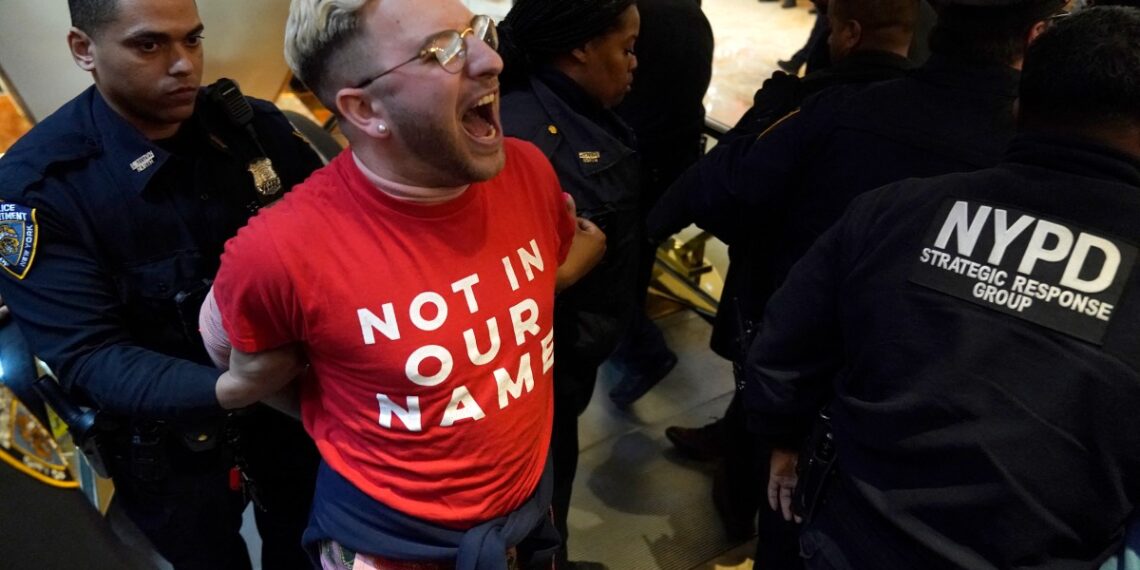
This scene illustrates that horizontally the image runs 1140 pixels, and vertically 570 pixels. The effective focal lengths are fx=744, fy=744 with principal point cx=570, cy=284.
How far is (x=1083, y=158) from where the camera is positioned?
3.41 ft

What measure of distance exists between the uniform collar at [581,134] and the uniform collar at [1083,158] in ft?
2.57

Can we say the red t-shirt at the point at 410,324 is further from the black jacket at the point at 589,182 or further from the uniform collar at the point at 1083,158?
the uniform collar at the point at 1083,158

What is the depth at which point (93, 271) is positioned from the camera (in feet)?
4.33

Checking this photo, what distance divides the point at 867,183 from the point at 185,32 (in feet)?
4.48

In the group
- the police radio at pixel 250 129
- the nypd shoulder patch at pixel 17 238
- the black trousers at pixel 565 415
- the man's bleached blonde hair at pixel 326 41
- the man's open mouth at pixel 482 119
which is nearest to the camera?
the man's bleached blonde hair at pixel 326 41

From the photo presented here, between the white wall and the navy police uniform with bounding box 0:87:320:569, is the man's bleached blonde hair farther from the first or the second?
the white wall

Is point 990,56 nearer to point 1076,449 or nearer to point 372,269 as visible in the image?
point 1076,449

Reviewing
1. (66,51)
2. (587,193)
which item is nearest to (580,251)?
(587,193)

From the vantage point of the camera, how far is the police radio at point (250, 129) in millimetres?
1519

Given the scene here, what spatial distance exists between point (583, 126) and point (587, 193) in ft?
0.51

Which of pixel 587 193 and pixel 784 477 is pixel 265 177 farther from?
pixel 784 477

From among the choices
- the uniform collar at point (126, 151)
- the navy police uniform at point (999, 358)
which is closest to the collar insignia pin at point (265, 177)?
the uniform collar at point (126, 151)

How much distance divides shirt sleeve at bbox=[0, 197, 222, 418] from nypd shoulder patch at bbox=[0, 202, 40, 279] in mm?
10

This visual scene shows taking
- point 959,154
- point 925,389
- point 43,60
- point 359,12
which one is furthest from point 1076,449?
point 43,60
